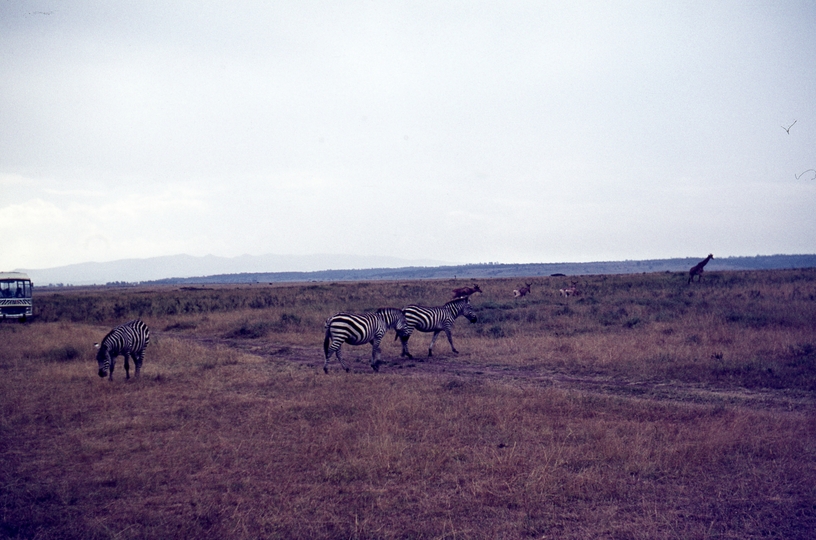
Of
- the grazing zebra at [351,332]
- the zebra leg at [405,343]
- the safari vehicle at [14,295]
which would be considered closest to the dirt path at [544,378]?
the zebra leg at [405,343]

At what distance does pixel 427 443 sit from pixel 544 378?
6.16 metres

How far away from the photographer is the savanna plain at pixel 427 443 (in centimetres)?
570

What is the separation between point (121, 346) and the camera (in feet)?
44.2

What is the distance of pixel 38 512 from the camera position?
19.4 feet

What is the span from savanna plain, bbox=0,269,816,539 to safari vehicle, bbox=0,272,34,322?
16.9 m

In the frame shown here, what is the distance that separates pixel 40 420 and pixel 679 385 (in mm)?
12992

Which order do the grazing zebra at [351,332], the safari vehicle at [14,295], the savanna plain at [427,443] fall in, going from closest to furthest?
the savanna plain at [427,443], the grazing zebra at [351,332], the safari vehicle at [14,295]

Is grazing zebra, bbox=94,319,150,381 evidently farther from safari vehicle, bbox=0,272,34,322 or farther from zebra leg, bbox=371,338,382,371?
safari vehicle, bbox=0,272,34,322

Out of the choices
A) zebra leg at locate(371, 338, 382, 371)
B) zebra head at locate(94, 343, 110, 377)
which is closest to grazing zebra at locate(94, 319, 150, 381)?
zebra head at locate(94, 343, 110, 377)

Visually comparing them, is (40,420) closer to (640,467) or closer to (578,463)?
(578,463)

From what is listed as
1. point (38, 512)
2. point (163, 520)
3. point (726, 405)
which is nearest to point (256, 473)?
point (163, 520)

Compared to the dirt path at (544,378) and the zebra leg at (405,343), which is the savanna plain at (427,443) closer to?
the dirt path at (544,378)

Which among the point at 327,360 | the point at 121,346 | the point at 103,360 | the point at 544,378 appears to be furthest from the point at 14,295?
the point at 544,378

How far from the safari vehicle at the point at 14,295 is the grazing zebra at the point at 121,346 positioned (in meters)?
22.0
